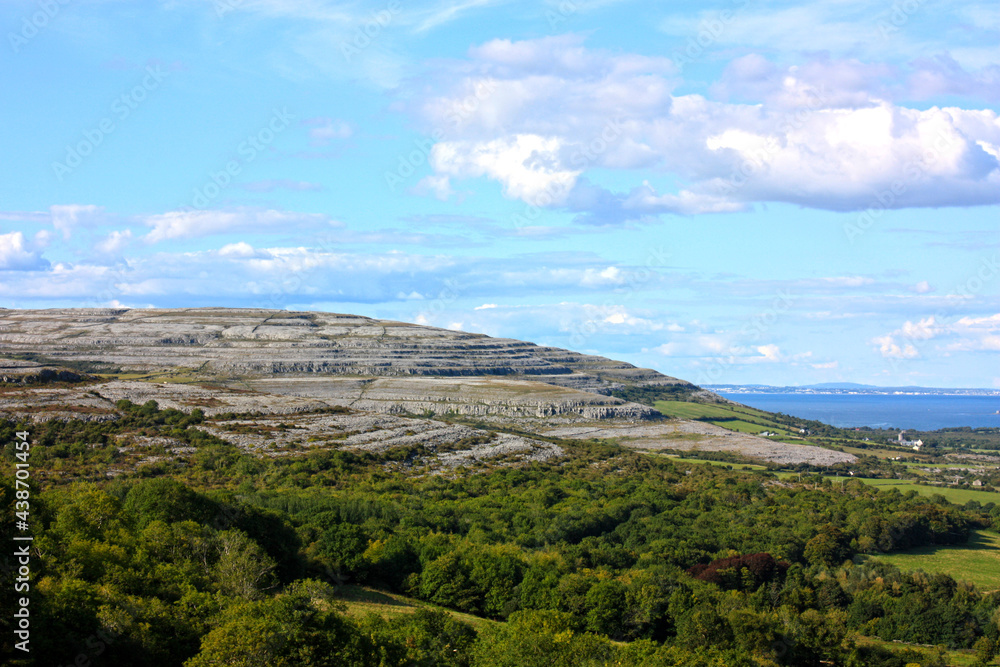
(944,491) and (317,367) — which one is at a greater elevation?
(317,367)

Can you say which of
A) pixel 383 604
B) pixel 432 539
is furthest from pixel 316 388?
pixel 383 604

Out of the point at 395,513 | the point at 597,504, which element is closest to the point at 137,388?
the point at 395,513

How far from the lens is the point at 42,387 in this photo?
10044cm

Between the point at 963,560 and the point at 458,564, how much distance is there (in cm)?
5383

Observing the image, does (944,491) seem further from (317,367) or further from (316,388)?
(317,367)

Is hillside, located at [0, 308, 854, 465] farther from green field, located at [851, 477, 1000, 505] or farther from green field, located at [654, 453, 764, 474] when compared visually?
green field, located at [851, 477, 1000, 505]

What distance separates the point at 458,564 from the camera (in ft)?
182

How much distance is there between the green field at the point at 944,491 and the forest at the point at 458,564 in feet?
15.5

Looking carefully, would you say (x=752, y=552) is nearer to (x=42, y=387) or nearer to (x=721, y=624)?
(x=721, y=624)

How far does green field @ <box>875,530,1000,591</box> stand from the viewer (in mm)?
72875

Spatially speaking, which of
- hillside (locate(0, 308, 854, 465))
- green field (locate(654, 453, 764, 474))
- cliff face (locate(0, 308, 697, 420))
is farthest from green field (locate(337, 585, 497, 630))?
cliff face (locate(0, 308, 697, 420))

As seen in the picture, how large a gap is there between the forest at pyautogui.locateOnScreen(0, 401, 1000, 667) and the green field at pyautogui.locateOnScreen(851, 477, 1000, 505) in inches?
186

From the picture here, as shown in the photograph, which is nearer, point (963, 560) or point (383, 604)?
point (383, 604)

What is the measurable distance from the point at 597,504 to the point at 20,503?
2506 inches
